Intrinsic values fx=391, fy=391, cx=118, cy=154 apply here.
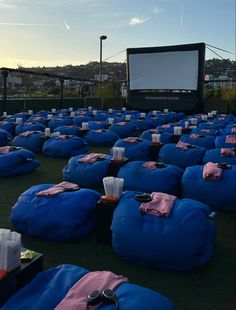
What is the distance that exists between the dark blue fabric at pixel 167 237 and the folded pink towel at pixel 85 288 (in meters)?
0.94

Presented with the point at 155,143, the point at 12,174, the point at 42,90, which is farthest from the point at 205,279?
the point at 42,90

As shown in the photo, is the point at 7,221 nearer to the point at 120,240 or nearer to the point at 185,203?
the point at 120,240

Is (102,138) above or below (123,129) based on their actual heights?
below

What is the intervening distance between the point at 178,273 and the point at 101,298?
119cm

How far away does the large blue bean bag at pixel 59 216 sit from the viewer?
9.64 ft

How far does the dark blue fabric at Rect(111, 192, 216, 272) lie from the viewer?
8.20 ft

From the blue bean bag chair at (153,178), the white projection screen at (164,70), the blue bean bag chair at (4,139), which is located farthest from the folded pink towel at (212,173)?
the white projection screen at (164,70)

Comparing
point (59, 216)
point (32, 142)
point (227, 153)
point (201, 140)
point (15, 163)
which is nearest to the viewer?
point (59, 216)

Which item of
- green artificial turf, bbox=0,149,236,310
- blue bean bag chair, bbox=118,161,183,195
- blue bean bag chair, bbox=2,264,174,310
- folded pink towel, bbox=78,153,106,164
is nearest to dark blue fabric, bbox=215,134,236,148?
blue bean bag chair, bbox=118,161,183,195

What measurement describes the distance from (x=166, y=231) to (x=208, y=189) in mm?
1322

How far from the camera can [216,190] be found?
144 inches

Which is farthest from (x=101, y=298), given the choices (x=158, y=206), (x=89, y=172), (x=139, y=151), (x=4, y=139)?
(x=4, y=139)

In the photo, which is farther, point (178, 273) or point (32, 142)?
point (32, 142)

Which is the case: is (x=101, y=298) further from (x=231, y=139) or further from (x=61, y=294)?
(x=231, y=139)
